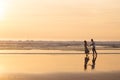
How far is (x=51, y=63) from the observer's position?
2.25 meters

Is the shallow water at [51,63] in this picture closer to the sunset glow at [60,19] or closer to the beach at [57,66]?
the beach at [57,66]

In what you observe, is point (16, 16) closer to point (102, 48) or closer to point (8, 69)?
point (8, 69)

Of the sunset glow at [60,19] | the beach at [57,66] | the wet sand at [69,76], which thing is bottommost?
the wet sand at [69,76]

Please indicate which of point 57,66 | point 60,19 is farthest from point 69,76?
point 60,19

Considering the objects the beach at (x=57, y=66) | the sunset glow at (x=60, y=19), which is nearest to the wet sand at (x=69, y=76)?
the beach at (x=57, y=66)

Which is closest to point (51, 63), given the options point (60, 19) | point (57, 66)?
point (57, 66)

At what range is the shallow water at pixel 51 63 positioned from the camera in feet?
7.29

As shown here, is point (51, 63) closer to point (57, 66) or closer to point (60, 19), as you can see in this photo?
point (57, 66)

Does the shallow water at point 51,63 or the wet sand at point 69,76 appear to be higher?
the shallow water at point 51,63

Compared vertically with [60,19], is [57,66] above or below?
below

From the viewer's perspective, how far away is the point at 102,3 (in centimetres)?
224

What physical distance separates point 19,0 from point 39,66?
44 cm

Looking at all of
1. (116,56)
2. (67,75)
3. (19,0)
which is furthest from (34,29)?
(116,56)

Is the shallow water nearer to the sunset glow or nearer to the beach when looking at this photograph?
the beach
